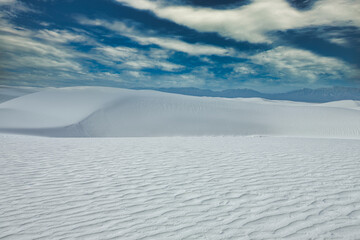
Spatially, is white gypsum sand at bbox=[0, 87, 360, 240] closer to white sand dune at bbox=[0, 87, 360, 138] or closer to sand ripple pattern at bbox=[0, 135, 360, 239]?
sand ripple pattern at bbox=[0, 135, 360, 239]

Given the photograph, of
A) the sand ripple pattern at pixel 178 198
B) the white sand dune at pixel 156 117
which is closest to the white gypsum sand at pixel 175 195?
the sand ripple pattern at pixel 178 198

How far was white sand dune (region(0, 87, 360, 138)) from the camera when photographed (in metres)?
19.5

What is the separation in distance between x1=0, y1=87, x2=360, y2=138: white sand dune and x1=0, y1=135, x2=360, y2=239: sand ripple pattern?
1234 cm

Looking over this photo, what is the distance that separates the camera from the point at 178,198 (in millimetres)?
4277

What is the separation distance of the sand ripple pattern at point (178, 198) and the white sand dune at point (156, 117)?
1234 cm

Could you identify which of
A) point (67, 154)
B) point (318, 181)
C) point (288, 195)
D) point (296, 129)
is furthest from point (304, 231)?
point (296, 129)

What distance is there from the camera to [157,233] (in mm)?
3082

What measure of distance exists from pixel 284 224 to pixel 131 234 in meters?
1.93

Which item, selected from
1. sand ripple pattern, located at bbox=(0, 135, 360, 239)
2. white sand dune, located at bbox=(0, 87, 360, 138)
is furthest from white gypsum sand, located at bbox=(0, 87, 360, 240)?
white sand dune, located at bbox=(0, 87, 360, 138)

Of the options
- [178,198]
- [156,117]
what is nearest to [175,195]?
[178,198]

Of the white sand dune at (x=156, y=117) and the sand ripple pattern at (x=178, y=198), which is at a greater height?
the white sand dune at (x=156, y=117)

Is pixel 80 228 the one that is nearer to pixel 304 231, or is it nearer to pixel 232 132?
pixel 304 231

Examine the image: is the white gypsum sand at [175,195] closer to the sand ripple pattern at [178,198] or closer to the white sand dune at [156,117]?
the sand ripple pattern at [178,198]

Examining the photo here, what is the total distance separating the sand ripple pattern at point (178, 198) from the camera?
124 inches
